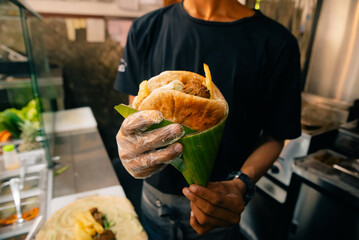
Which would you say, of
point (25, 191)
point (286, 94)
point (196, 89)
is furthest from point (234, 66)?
point (25, 191)

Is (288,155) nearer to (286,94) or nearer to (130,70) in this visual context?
(286,94)

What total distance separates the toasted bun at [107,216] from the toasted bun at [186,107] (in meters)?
1.11

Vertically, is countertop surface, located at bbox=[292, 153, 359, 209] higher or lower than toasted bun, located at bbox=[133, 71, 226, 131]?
lower

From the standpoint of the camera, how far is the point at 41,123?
2070 millimetres

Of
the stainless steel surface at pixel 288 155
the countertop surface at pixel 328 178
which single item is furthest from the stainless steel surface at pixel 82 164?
the stainless steel surface at pixel 288 155

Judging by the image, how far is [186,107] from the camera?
71 centimetres

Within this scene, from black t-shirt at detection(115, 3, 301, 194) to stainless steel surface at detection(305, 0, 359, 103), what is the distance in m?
2.07

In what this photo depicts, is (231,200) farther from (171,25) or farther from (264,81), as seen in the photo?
(171,25)

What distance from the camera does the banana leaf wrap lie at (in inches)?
29.0

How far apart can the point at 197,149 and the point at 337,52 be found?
10.0ft

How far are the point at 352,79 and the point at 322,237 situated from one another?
190 cm

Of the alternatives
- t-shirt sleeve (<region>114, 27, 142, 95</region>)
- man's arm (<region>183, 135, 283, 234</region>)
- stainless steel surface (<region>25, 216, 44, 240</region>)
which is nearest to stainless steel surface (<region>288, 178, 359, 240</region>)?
man's arm (<region>183, 135, 283, 234</region>)

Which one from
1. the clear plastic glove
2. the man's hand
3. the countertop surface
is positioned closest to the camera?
the clear plastic glove

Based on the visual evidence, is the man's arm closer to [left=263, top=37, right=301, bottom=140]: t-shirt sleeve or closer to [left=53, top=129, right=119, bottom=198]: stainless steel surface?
[left=263, top=37, right=301, bottom=140]: t-shirt sleeve
